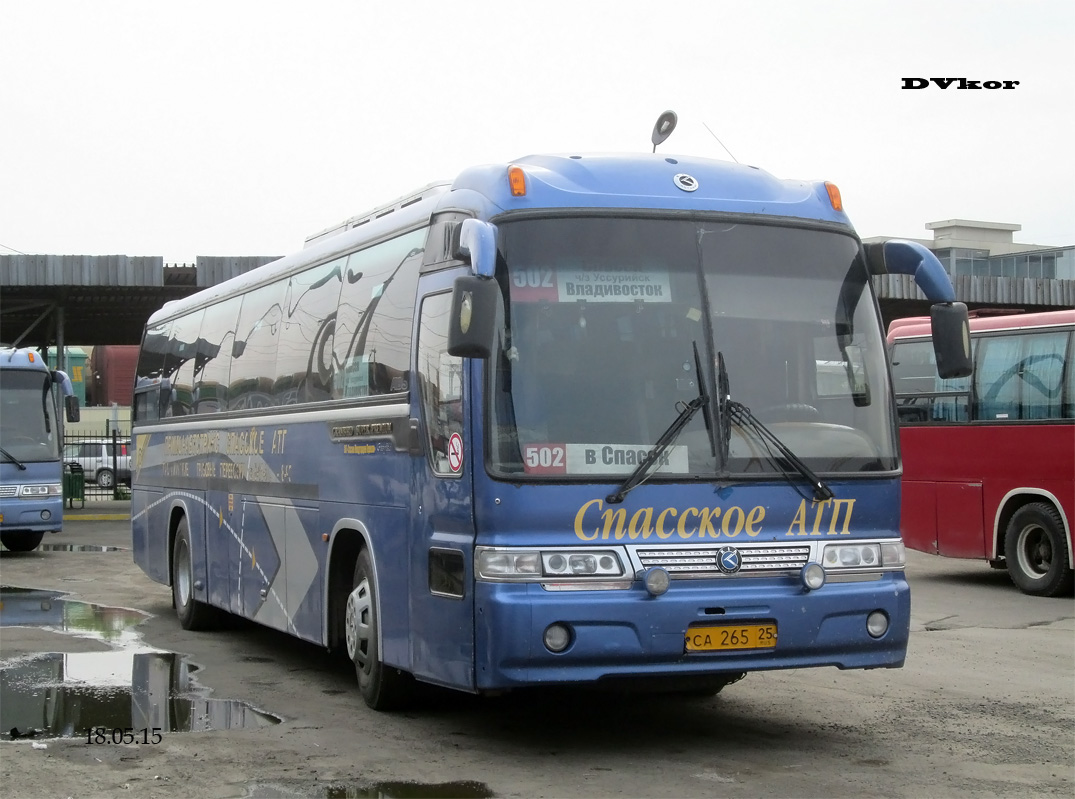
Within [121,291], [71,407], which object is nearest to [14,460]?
[71,407]

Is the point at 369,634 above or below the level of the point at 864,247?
below

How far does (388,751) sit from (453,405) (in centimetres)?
182

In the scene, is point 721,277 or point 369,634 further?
point 369,634

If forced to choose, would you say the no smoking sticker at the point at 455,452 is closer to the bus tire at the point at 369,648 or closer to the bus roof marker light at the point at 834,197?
the bus tire at the point at 369,648

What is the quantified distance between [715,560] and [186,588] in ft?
24.9

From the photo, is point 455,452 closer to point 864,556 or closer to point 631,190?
point 631,190

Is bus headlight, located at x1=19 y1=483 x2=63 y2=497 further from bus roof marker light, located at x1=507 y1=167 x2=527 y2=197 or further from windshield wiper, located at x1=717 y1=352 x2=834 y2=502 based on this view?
windshield wiper, located at x1=717 y1=352 x2=834 y2=502

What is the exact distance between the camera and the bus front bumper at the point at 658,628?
277 inches

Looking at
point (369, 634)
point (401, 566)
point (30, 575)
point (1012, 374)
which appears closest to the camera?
point (401, 566)

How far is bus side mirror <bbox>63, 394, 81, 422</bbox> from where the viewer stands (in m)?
22.8

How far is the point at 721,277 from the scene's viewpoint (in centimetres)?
771

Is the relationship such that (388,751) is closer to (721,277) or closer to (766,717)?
(766,717)

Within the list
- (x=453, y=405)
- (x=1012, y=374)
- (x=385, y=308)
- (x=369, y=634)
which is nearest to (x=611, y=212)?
(x=453, y=405)

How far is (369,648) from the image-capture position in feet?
29.1
